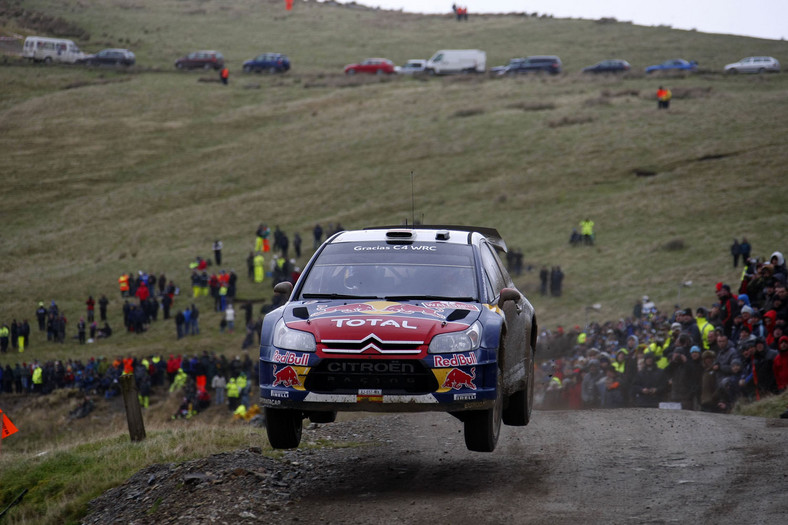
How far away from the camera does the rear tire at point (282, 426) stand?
788cm

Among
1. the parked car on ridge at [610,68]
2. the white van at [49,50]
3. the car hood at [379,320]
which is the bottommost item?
the car hood at [379,320]

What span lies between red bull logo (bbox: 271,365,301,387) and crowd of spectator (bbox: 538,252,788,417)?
7.59m

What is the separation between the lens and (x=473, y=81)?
242 ft

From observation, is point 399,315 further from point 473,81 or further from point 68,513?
point 473,81

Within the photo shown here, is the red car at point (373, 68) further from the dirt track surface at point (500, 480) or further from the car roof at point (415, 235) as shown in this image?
the car roof at point (415, 235)

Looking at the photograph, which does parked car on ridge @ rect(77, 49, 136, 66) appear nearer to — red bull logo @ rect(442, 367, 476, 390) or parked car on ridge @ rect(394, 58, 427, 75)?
parked car on ridge @ rect(394, 58, 427, 75)

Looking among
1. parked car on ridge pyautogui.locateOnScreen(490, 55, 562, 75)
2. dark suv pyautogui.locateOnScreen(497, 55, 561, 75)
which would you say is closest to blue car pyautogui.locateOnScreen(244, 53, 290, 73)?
parked car on ridge pyautogui.locateOnScreen(490, 55, 562, 75)

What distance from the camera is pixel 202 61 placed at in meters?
83.5

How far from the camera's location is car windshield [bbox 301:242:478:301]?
8062 mm

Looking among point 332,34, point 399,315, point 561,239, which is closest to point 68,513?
point 399,315

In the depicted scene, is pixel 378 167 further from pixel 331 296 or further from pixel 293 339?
pixel 293 339

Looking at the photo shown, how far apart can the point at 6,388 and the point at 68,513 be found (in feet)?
72.2

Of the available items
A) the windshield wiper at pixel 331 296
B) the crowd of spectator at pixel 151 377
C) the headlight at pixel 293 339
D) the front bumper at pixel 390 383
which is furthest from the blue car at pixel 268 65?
the front bumper at pixel 390 383

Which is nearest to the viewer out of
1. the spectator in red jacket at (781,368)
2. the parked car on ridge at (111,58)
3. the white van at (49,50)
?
the spectator in red jacket at (781,368)
